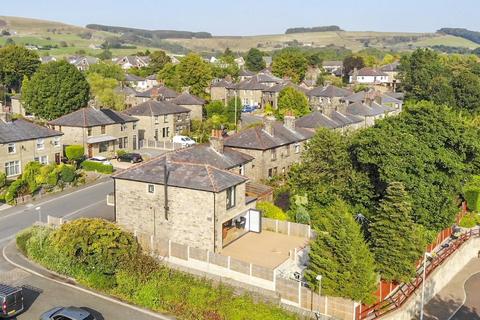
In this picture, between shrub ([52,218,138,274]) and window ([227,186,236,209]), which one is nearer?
shrub ([52,218,138,274])

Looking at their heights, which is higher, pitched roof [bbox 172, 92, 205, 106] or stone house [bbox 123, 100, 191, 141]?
pitched roof [bbox 172, 92, 205, 106]

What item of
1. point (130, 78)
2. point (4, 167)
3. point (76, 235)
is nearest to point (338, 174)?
point (76, 235)

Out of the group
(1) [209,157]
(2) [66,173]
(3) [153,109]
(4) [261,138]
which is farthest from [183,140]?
(1) [209,157]

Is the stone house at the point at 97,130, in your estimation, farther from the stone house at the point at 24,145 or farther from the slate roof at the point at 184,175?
the slate roof at the point at 184,175

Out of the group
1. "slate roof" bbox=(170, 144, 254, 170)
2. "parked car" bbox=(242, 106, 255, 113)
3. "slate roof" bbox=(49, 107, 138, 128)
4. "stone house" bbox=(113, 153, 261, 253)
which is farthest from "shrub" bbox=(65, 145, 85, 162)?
"parked car" bbox=(242, 106, 255, 113)

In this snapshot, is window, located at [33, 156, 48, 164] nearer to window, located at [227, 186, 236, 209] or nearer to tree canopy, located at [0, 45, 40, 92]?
window, located at [227, 186, 236, 209]

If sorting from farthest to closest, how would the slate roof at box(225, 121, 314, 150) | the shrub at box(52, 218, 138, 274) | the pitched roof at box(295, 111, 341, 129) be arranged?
the pitched roof at box(295, 111, 341, 129) < the slate roof at box(225, 121, 314, 150) < the shrub at box(52, 218, 138, 274)

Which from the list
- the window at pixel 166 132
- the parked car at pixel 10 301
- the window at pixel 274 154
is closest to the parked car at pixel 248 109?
the window at pixel 166 132
